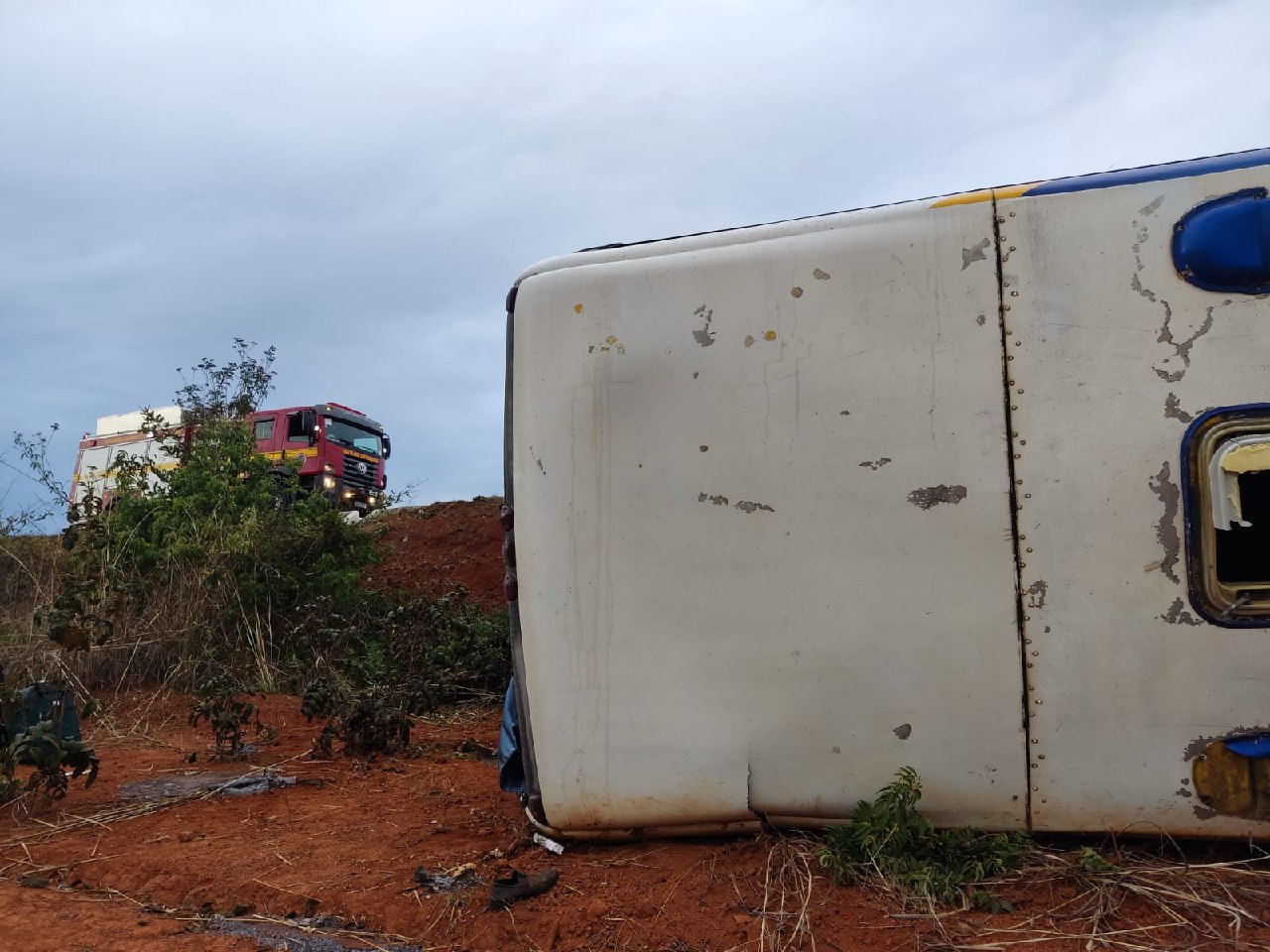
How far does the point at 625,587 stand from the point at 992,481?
1.20 m

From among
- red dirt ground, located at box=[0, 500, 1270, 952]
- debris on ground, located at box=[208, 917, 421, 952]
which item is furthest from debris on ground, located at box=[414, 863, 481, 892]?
debris on ground, located at box=[208, 917, 421, 952]

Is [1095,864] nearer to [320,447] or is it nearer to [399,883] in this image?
[399,883]

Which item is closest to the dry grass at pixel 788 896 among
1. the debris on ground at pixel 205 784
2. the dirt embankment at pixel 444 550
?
the debris on ground at pixel 205 784

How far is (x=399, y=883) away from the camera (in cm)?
305

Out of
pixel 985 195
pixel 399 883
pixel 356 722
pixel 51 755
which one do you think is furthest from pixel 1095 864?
pixel 51 755

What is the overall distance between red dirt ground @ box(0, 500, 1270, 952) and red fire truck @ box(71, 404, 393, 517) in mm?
13607

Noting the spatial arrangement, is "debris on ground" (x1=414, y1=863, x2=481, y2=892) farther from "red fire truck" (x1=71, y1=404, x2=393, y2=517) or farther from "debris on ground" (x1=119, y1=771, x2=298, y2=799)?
"red fire truck" (x1=71, y1=404, x2=393, y2=517)

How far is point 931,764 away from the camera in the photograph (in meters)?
2.62

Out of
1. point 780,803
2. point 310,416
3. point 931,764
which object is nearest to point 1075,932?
point 931,764

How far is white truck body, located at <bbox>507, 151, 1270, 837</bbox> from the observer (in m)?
2.51

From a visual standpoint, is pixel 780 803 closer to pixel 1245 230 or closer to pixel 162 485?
pixel 1245 230

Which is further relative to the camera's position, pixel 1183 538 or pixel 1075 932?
pixel 1183 538

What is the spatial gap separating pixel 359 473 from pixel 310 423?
1.69 m

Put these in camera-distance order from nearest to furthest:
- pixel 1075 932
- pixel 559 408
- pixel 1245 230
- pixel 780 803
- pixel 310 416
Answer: pixel 1075 932, pixel 1245 230, pixel 780 803, pixel 559 408, pixel 310 416
